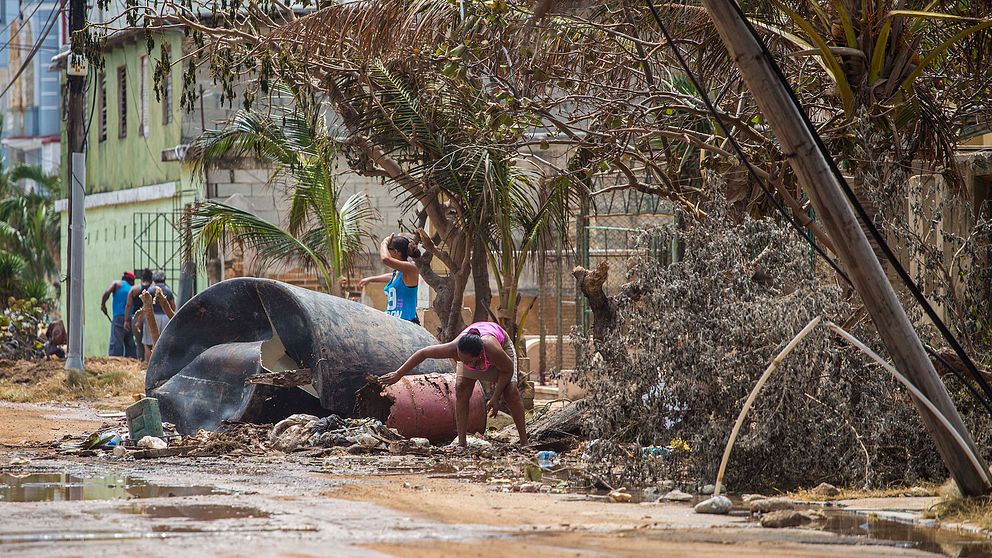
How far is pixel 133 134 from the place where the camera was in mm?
25172

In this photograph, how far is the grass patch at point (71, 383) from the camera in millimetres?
17109

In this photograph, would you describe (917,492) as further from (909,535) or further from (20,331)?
(20,331)

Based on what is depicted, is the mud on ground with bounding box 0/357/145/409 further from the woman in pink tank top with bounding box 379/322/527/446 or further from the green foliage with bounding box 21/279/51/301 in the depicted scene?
the green foliage with bounding box 21/279/51/301

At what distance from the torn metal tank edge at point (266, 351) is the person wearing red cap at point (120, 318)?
29.1ft

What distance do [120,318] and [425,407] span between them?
1220 cm

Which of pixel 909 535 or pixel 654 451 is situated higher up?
pixel 654 451

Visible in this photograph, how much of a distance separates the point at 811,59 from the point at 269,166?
12.4 metres

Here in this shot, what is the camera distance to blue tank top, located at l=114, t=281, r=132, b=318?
70.2ft

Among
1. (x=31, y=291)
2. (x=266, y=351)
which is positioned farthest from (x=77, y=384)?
(x=31, y=291)

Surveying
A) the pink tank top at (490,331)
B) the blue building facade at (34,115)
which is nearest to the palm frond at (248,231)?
the pink tank top at (490,331)

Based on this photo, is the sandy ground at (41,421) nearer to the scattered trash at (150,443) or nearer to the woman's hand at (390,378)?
the scattered trash at (150,443)

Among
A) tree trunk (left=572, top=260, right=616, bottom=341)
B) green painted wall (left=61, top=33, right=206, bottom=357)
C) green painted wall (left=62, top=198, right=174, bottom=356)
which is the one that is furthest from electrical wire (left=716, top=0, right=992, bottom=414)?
green painted wall (left=62, top=198, right=174, bottom=356)

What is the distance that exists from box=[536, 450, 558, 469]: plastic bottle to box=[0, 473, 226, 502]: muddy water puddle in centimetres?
258

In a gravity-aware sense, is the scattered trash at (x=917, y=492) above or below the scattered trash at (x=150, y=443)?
below
